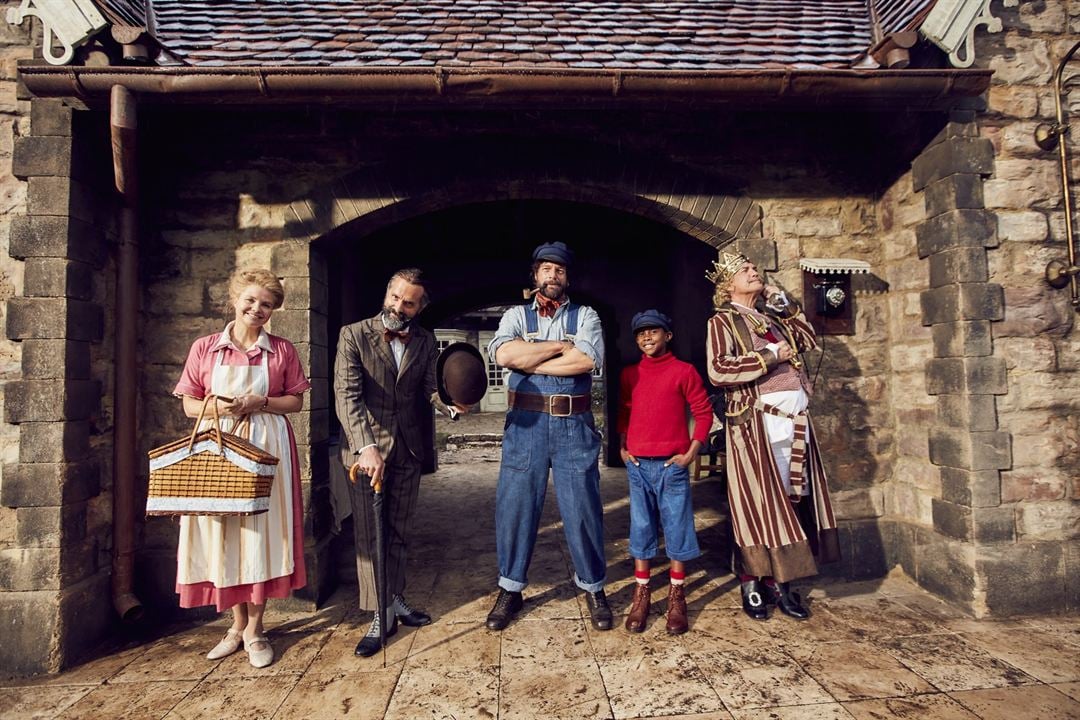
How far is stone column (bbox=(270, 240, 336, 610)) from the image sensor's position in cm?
350

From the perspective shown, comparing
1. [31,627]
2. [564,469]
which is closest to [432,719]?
[564,469]

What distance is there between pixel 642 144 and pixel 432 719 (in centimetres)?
365

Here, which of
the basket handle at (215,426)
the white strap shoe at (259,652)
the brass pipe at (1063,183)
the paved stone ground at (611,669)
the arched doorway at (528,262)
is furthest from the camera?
the arched doorway at (528,262)

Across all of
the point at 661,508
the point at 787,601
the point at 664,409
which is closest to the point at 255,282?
the point at 664,409

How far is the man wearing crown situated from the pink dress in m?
2.46

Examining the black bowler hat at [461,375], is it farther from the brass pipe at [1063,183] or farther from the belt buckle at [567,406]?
the brass pipe at [1063,183]

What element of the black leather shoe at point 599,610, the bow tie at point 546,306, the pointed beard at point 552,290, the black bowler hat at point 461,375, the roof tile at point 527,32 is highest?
the roof tile at point 527,32

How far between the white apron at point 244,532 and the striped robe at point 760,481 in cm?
248

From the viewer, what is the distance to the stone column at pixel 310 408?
3.50 metres

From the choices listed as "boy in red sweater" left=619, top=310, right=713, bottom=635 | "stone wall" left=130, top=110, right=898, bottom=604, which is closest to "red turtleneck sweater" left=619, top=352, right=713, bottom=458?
"boy in red sweater" left=619, top=310, right=713, bottom=635

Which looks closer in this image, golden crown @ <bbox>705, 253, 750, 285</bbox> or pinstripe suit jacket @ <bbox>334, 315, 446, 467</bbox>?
pinstripe suit jacket @ <bbox>334, 315, 446, 467</bbox>

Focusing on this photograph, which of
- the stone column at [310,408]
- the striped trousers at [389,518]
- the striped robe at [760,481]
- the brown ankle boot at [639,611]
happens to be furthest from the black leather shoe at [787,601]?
the stone column at [310,408]

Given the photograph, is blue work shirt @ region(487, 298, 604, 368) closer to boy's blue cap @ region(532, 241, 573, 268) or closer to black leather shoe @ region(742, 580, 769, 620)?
boy's blue cap @ region(532, 241, 573, 268)

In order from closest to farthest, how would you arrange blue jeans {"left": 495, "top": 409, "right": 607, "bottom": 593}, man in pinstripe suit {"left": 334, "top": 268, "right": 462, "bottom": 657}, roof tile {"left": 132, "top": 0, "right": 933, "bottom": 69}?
man in pinstripe suit {"left": 334, "top": 268, "right": 462, "bottom": 657} < blue jeans {"left": 495, "top": 409, "right": 607, "bottom": 593} < roof tile {"left": 132, "top": 0, "right": 933, "bottom": 69}
